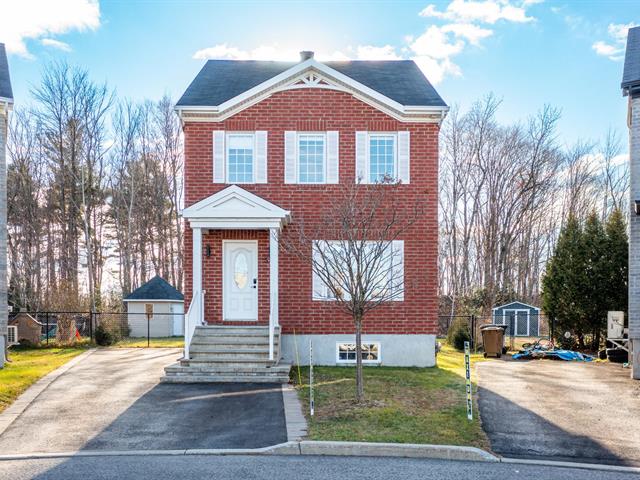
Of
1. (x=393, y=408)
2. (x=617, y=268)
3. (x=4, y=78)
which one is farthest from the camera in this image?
(x=617, y=268)

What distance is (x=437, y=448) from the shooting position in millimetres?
7789

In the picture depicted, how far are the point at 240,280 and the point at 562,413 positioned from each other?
8.07 metres

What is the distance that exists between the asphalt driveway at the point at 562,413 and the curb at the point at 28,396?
7.28 m

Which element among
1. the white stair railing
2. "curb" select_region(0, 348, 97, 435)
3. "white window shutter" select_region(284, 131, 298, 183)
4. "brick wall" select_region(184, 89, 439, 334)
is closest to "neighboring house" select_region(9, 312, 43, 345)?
"curb" select_region(0, 348, 97, 435)

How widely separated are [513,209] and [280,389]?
26.0m

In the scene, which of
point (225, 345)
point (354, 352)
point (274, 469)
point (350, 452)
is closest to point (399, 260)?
point (354, 352)

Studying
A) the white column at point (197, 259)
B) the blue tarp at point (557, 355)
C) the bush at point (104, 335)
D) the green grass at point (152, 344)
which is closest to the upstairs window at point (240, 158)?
the white column at point (197, 259)

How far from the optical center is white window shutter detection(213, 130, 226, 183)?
15195mm

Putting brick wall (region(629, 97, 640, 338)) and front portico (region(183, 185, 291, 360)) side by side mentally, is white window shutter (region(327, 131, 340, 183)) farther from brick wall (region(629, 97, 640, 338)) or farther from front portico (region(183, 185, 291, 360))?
brick wall (region(629, 97, 640, 338))

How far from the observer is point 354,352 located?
1516 centimetres

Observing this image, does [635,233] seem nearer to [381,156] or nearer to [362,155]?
[381,156]

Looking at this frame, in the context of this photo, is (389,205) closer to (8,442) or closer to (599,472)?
(599,472)

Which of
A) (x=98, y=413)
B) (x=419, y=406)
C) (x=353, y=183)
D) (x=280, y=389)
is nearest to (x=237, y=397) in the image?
(x=280, y=389)

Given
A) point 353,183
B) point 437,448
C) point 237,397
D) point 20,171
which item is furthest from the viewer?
point 20,171
